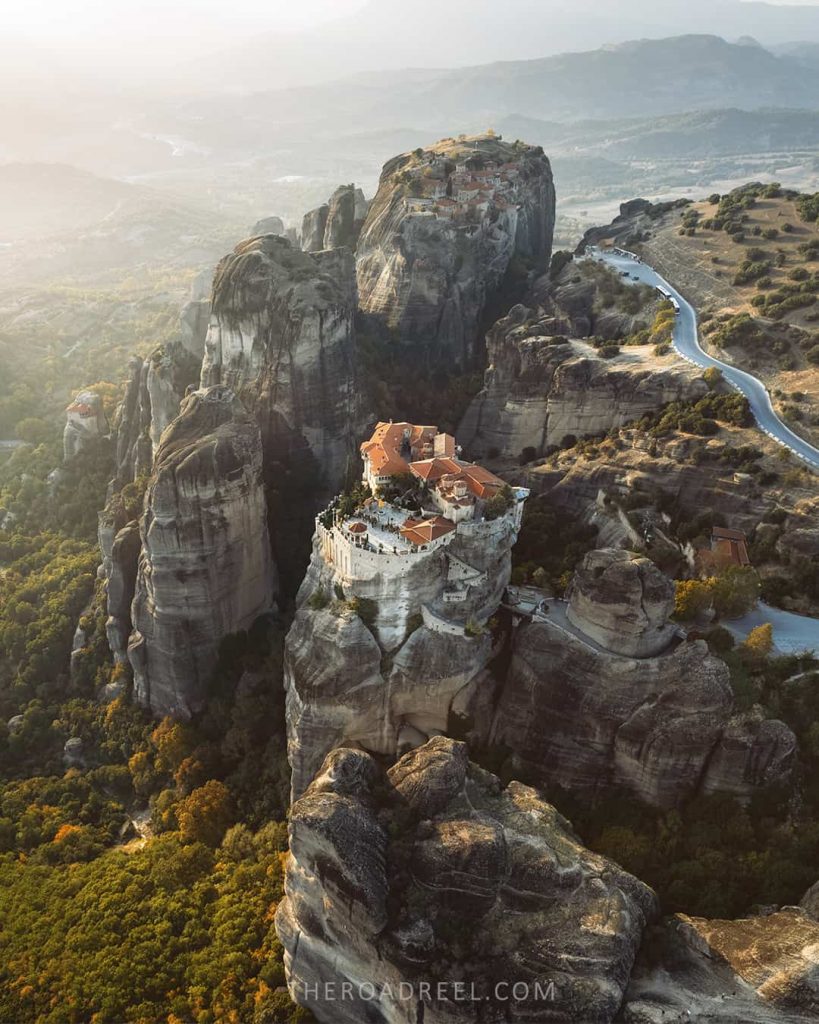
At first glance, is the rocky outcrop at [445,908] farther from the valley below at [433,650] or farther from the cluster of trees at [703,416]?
the cluster of trees at [703,416]

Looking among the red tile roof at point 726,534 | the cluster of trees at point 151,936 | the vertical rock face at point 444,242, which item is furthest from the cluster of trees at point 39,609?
the red tile roof at point 726,534

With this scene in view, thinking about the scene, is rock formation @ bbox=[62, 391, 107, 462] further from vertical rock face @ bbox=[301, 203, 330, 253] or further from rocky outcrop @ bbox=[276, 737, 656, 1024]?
rocky outcrop @ bbox=[276, 737, 656, 1024]

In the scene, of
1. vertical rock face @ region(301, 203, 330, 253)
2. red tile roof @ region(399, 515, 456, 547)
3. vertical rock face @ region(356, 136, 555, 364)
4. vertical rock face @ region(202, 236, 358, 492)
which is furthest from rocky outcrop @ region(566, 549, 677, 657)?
vertical rock face @ region(301, 203, 330, 253)

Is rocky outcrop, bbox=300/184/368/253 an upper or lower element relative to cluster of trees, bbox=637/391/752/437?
upper

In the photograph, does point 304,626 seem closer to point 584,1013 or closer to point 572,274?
point 584,1013

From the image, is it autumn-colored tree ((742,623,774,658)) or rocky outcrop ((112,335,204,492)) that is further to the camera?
rocky outcrop ((112,335,204,492))

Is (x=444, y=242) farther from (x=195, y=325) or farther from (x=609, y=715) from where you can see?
(x=609, y=715)
